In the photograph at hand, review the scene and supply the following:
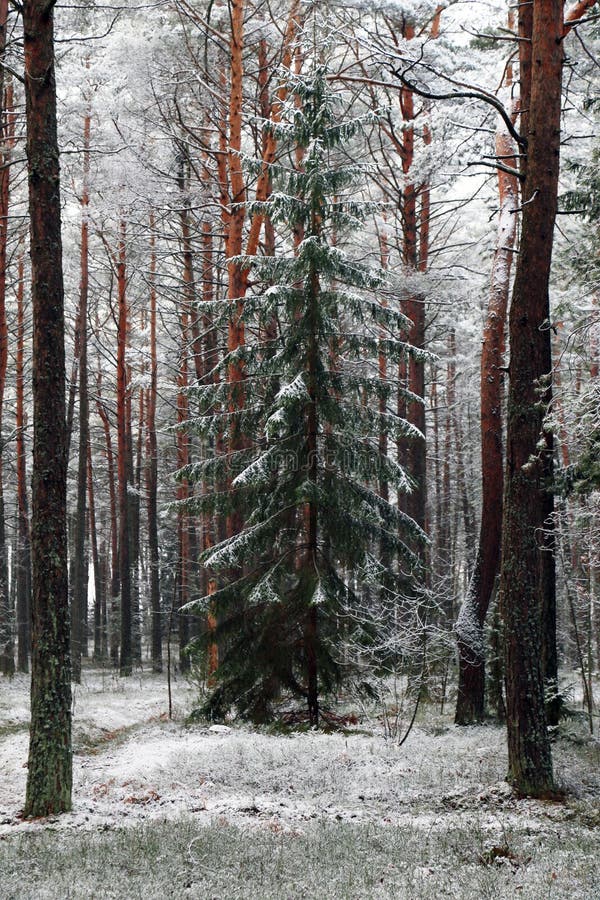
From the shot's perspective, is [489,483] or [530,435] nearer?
[530,435]

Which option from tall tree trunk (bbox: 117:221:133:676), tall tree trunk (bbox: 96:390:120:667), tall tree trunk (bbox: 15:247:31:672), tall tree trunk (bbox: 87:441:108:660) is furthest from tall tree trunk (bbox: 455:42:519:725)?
tall tree trunk (bbox: 87:441:108:660)

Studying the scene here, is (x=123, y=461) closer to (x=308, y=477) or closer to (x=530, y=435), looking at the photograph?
(x=308, y=477)

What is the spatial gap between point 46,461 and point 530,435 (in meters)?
5.02

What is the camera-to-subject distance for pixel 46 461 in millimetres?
7133

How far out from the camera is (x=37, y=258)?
7281mm

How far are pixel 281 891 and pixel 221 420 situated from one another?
815 cm

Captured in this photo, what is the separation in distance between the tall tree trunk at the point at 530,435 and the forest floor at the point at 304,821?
61 cm

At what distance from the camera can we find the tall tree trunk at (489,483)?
11125mm

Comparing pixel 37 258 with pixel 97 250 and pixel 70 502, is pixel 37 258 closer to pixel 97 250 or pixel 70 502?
pixel 97 250

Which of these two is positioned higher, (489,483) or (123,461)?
(123,461)

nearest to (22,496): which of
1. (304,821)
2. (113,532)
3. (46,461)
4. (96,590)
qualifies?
(113,532)

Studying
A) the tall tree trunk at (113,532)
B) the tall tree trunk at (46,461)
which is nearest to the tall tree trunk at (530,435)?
the tall tree trunk at (46,461)

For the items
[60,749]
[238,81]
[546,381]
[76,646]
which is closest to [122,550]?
[76,646]

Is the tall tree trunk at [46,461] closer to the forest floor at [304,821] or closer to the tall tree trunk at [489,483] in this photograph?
the forest floor at [304,821]
